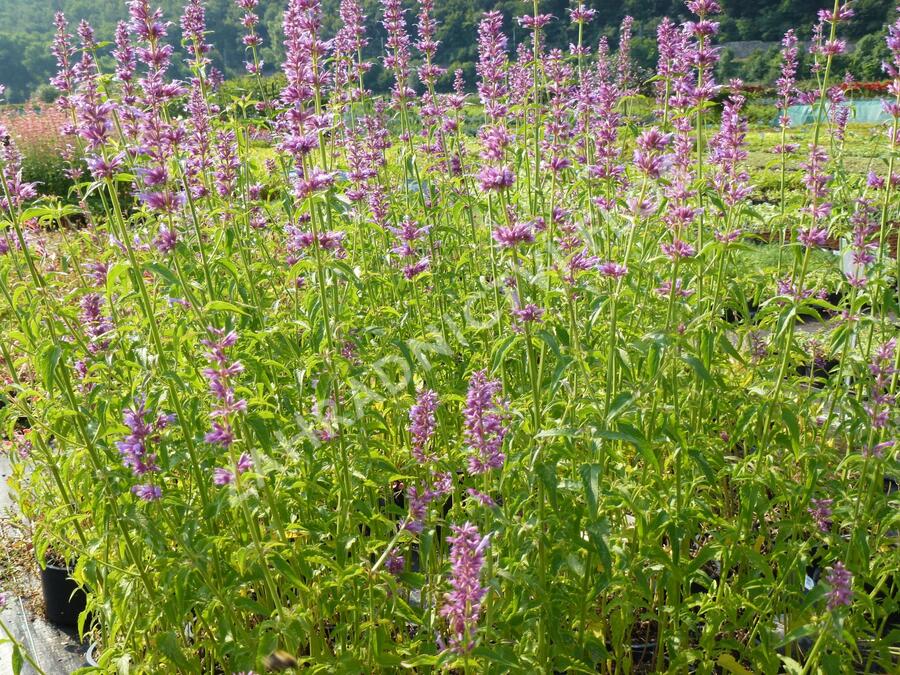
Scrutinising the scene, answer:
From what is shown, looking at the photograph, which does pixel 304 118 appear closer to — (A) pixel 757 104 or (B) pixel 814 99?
(B) pixel 814 99

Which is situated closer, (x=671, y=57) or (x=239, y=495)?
(x=239, y=495)

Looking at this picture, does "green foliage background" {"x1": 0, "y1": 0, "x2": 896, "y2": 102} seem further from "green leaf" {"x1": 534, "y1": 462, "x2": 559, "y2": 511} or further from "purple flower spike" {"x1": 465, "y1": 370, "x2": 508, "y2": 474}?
"green leaf" {"x1": 534, "y1": 462, "x2": 559, "y2": 511}

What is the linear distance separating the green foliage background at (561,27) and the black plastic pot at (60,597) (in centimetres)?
915

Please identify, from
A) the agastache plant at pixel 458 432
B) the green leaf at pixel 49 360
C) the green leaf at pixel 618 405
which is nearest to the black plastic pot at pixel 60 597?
the agastache plant at pixel 458 432

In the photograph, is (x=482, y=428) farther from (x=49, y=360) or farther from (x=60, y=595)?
(x=60, y=595)

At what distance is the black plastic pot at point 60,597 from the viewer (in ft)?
13.4

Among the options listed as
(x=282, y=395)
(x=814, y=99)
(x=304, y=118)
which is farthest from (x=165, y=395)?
(x=814, y=99)

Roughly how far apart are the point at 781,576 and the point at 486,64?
292cm

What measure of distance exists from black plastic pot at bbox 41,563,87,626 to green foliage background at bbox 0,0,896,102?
9151mm

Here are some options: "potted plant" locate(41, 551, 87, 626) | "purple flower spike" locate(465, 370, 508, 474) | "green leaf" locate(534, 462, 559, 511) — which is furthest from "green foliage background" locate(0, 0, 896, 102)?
"green leaf" locate(534, 462, 559, 511)

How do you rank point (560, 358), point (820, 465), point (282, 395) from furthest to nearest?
point (282, 395)
point (820, 465)
point (560, 358)

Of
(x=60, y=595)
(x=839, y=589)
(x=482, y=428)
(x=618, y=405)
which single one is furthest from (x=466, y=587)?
(x=60, y=595)

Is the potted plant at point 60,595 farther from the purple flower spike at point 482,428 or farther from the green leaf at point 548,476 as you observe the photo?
the green leaf at point 548,476

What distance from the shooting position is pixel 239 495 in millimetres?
2182
